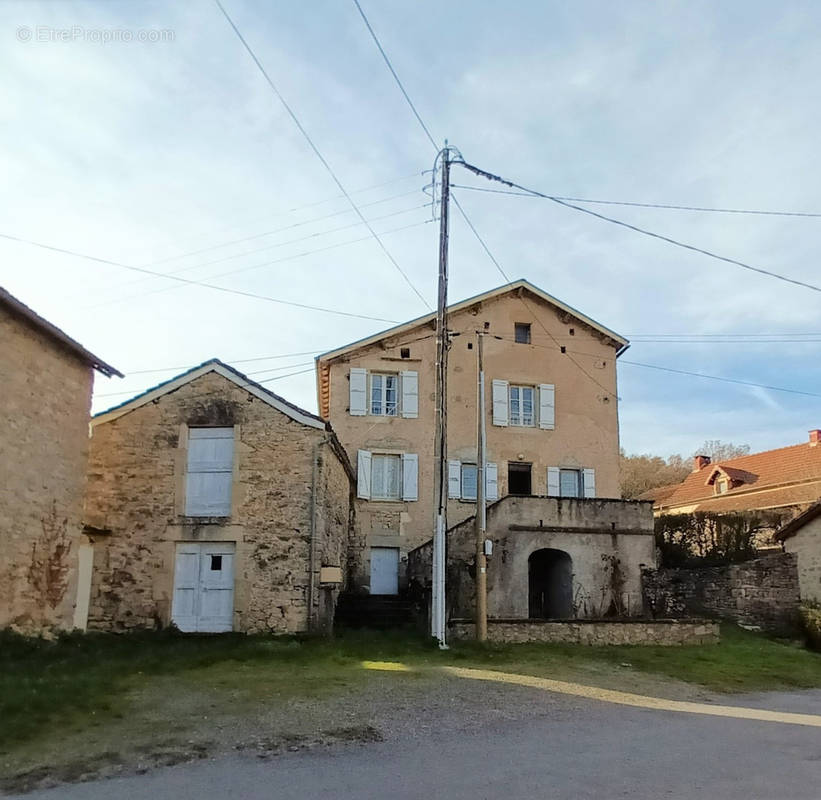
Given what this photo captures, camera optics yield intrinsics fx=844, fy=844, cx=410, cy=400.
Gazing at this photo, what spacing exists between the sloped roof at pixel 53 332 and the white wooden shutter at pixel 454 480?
36.0 ft

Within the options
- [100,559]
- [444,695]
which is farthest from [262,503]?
[444,695]

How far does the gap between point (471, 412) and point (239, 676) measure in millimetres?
15040

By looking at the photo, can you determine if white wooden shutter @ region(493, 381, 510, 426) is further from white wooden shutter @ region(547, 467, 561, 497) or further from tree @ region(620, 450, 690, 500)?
tree @ region(620, 450, 690, 500)

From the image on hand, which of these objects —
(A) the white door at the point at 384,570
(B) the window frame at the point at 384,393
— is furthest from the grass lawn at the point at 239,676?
(B) the window frame at the point at 384,393

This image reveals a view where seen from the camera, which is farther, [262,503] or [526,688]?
[262,503]

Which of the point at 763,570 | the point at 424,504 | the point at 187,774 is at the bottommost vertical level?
the point at 187,774

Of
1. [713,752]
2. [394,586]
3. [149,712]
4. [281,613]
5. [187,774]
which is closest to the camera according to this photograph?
[187,774]

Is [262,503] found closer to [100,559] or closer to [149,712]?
[100,559]

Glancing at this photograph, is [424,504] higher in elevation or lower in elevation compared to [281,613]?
higher

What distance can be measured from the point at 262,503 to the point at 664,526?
13.0 m

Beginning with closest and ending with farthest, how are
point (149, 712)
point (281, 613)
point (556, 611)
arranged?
1. point (149, 712)
2. point (281, 613)
3. point (556, 611)

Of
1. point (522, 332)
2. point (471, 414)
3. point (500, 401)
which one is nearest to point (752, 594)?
point (500, 401)

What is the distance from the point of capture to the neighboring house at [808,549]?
834 inches

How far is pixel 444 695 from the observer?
1041 cm
